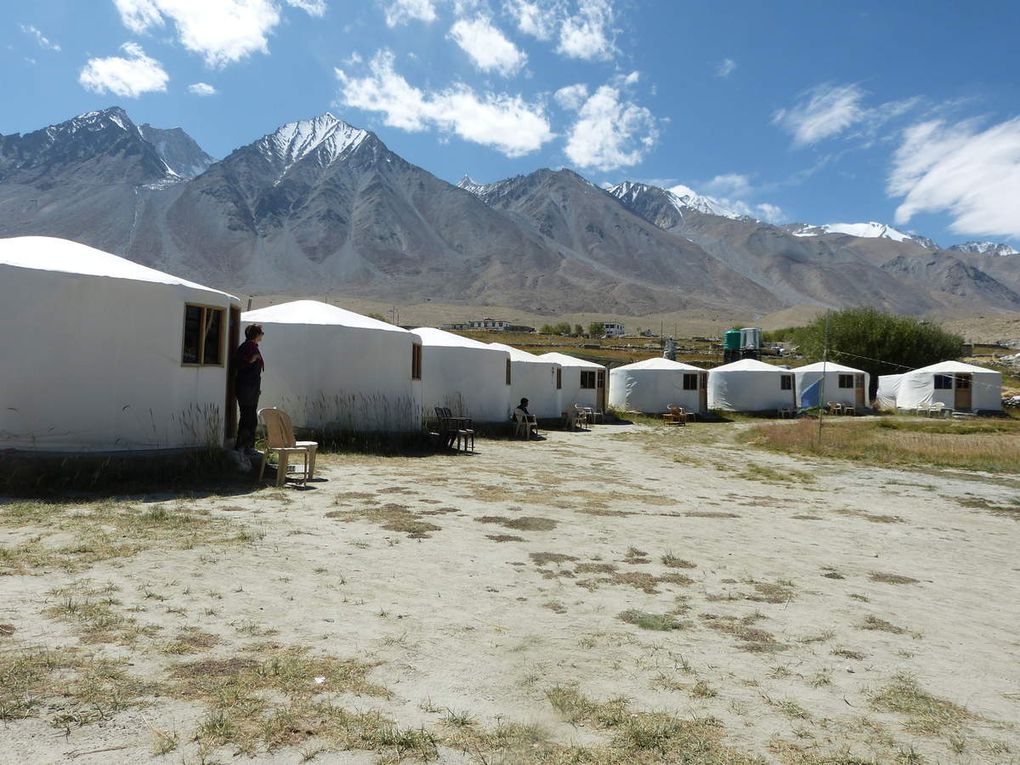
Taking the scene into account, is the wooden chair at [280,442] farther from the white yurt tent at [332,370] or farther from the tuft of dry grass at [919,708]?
the tuft of dry grass at [919,708]

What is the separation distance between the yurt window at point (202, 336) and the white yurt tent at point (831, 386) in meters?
25.1

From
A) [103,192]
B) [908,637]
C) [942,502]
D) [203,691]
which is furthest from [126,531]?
[103,192]

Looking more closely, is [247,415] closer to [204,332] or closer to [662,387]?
[204,332]

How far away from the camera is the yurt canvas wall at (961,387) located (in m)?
26.1

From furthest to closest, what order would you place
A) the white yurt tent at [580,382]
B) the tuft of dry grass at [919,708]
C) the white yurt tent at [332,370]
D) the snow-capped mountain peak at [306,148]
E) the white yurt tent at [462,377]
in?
the snow-capped mountain peak at [306,148], the white yurt tent at [580,382], the white yurt tent at [462,377], the white yurt tent at [332,370], the tuft of dry grass at [919,708]

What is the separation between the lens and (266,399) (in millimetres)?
11094

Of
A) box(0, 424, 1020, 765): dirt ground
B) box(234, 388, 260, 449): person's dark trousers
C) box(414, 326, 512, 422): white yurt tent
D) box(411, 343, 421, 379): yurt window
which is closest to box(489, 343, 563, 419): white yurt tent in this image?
box(414, 326, 512, 422): white yurt tent

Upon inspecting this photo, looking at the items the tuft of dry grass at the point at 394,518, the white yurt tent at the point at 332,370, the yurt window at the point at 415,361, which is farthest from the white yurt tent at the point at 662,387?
the tuft of dry grass at the point at 394,518

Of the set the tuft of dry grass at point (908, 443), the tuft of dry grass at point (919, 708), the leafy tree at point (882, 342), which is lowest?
the tuft of dry grass at point (919, 708)

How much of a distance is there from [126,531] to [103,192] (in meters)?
164

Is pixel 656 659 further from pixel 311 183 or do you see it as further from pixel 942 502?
pixel 311 183

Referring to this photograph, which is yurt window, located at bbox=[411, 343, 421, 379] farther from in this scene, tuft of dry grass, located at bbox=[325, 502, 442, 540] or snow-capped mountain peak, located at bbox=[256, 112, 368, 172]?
snow-capped mountain peak, located at bbox=[256, 112, 368, 172]

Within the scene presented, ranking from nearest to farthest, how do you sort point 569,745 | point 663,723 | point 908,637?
point 569,745 < point 663,723 < point 908,637

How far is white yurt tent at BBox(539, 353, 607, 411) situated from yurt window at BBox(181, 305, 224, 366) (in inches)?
558
